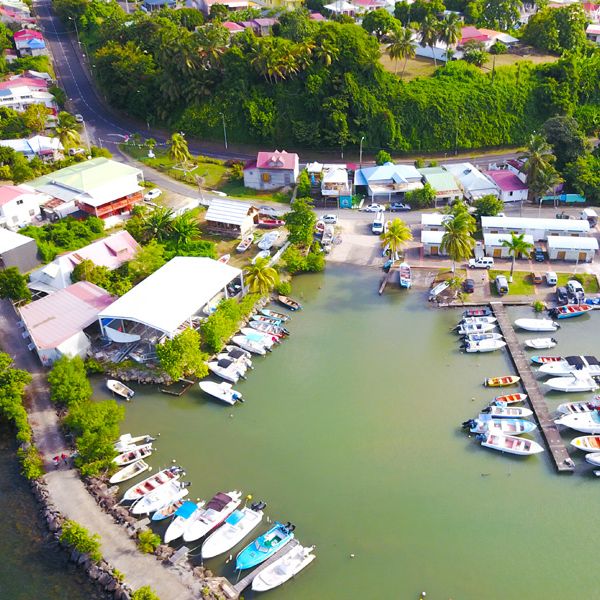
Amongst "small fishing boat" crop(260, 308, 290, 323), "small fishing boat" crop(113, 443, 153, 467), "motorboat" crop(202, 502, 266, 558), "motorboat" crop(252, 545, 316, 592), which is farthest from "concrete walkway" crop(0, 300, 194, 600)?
"small fishing boat" crop(260, 308, 290, 323)

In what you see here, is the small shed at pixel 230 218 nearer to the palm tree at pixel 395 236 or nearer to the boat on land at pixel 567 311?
the palm tree at pixel 395 236

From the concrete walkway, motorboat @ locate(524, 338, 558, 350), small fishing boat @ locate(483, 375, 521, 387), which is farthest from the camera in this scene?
motorboat @ locate(524, 338, 558, 350)

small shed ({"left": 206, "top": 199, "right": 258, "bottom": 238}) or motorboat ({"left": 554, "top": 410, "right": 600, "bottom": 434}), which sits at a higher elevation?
small shed ({"left": 206, "top": 199, "right": 258, "bottom": 238})

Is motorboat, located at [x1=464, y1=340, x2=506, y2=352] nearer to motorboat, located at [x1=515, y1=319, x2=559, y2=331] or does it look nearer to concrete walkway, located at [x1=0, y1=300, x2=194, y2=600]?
motorboat, located at [x1=515, y1=319, x2=559, y2=331]

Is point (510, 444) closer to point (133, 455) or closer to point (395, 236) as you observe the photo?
point (395, 236)

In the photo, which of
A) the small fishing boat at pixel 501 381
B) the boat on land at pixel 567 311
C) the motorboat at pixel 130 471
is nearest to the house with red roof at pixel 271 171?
the boat on land at pixel 567 311

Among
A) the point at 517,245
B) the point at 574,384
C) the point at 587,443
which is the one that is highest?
the point at 517,245

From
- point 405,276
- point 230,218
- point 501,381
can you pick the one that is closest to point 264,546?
point 501,381

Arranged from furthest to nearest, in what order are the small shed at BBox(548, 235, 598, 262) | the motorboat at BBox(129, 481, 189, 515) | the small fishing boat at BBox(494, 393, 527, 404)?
the small shed at BBox(548, 235, 598, 262), the small fishing boat at BBox(494, 393, 527, 404), the motorboat at BBox(129, 481, 189, 515)

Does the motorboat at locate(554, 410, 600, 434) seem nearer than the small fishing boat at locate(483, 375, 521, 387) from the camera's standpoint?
Yes
